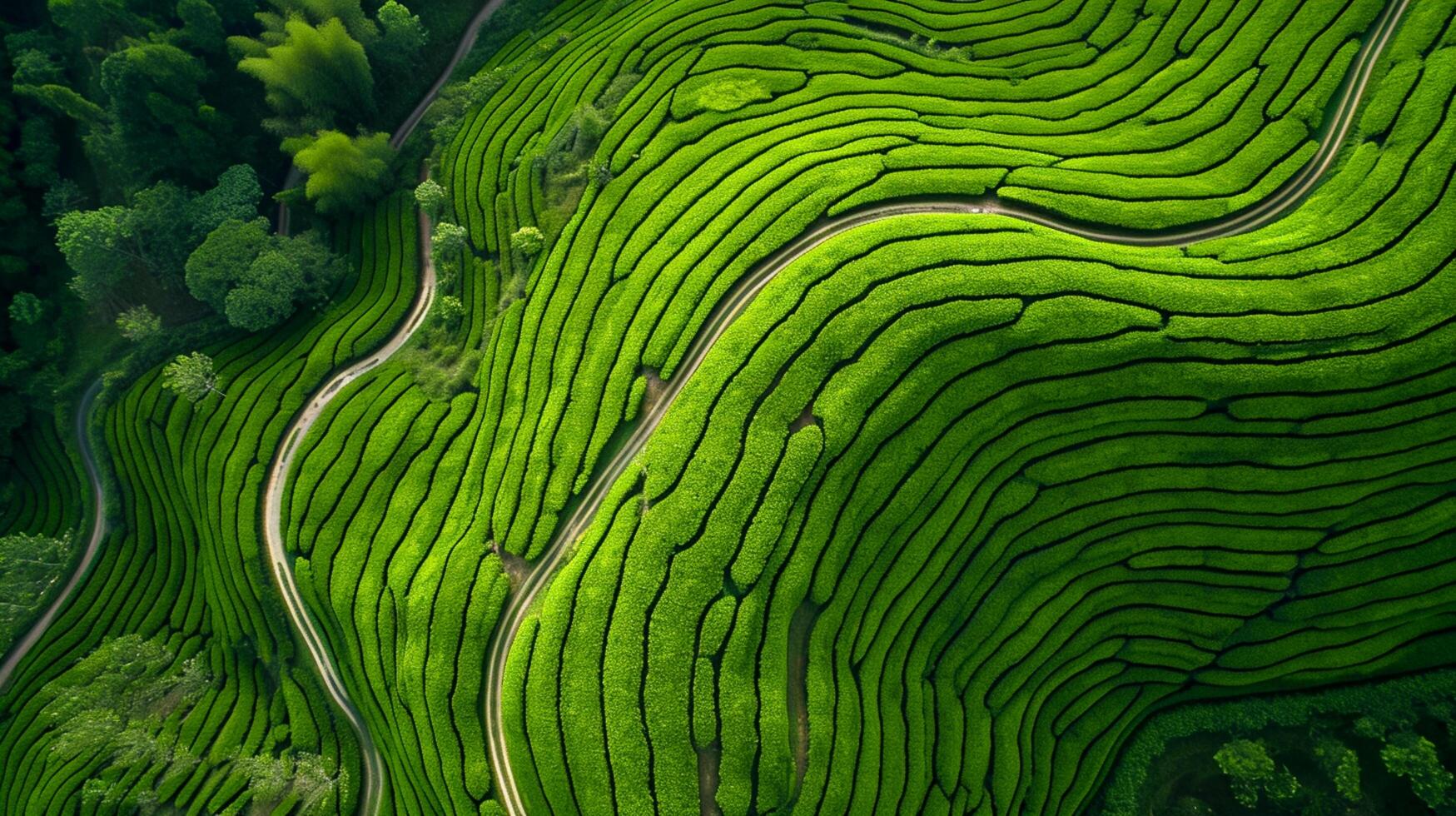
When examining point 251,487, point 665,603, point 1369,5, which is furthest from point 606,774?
point 1369,5

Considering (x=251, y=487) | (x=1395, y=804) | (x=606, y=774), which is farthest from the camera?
(x=251, y=487)

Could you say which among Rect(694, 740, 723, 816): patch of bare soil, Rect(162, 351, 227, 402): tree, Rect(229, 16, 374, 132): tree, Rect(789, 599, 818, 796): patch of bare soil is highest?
Rect(229, 16, 374, 132): tree

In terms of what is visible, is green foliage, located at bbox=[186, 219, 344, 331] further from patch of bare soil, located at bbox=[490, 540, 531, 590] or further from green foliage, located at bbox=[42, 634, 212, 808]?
patch of bare soil, located at bbox=[490, 540, 531, 590]

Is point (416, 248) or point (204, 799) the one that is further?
point (416, 248)

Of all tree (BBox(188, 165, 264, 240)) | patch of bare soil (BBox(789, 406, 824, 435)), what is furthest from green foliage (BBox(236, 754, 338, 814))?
tree (BBox(188, 165, 264, 240))

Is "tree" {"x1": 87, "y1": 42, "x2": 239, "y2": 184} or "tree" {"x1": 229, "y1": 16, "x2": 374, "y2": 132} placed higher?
"tree" {"x1": 229, "y1": 16, "x2": 374, "y2": 132}

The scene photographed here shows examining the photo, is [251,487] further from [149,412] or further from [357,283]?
[357,283]
